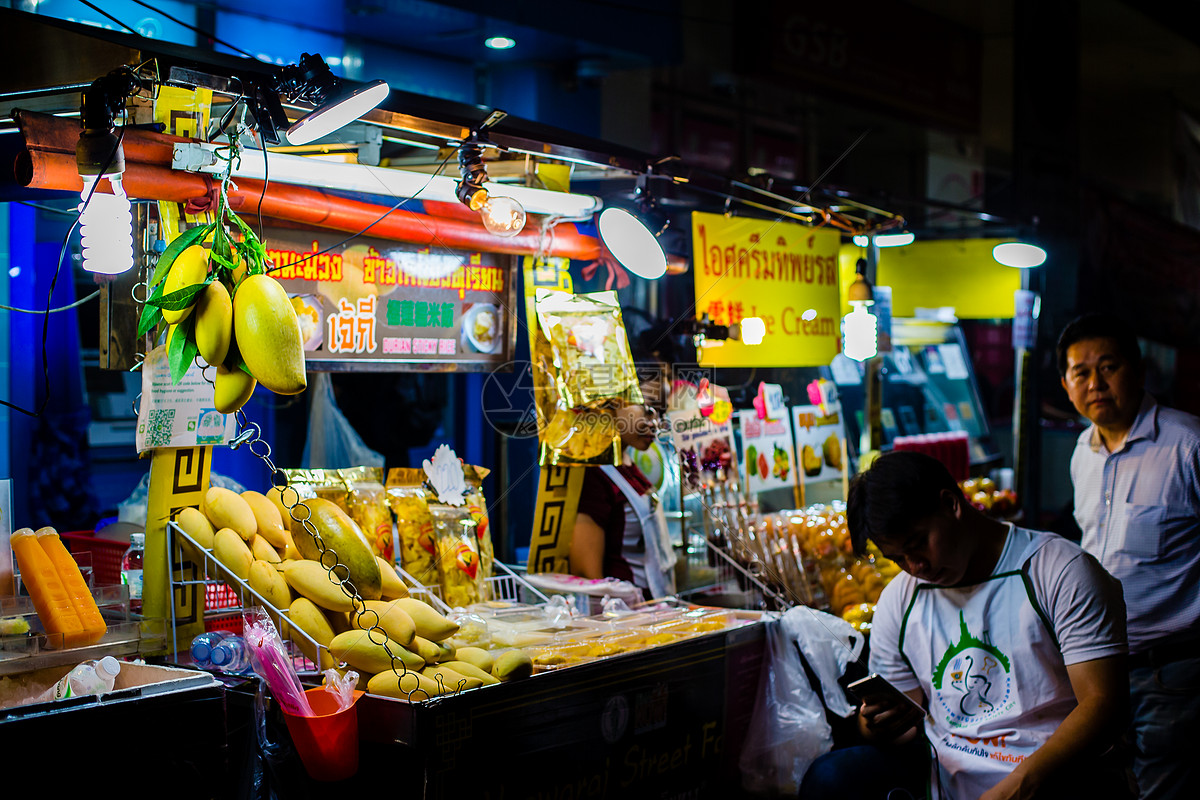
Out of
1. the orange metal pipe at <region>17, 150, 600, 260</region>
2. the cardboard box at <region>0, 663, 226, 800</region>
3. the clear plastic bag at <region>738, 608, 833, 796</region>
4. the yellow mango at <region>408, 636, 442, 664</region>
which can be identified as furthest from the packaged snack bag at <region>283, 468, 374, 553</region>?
the clear plastic bag at <region>738, 608, 833, 796</region>

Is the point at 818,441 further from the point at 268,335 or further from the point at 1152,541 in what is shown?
the point at 268,335

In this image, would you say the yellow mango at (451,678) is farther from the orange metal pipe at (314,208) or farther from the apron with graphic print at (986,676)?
the orange metal pipe at (314,208)

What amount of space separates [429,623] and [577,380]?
1.17 meters

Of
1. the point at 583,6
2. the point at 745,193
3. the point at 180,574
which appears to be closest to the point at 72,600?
the point at 180,574

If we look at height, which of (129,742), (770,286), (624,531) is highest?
(770,286)

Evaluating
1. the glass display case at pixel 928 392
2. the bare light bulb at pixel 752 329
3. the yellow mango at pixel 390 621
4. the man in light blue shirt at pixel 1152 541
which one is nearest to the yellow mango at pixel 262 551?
the yellow mango at pixel 390 621

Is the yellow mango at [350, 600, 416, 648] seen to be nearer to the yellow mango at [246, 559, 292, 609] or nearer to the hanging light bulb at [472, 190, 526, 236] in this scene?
the yellow mango at [246, 559, 292, 609]

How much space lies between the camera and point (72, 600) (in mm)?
2502

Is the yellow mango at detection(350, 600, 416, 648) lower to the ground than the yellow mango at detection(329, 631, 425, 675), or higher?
higher

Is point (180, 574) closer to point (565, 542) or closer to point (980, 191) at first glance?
point (565, 542)

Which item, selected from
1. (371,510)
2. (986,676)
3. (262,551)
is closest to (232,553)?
(262,551)

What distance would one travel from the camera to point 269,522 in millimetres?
2967

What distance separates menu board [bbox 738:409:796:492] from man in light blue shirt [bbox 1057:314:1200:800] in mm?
1589

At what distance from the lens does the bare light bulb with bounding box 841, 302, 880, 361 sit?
16.9ft
